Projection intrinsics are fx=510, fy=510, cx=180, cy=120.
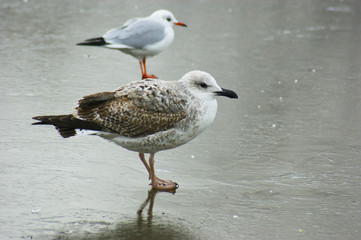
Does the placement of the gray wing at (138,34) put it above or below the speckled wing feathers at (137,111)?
below

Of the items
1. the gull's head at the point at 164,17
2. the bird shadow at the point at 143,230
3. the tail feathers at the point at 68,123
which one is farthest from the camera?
the gull's head at the point at 164,17

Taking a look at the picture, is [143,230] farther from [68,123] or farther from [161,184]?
[68,123]

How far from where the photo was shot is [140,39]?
849cm

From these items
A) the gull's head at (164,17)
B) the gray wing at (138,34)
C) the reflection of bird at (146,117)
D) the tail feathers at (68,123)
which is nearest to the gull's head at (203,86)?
the reflection of bird at (146,117)

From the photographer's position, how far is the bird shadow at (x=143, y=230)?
367 centimetres

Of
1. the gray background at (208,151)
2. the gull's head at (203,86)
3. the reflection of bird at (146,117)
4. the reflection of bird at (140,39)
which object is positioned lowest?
the gray background at (208,151)

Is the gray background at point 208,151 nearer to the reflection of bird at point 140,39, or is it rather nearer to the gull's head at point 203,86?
the reflection of bird at point 140,39

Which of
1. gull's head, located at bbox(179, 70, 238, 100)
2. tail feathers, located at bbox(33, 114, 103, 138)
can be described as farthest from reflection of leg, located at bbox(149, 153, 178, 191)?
gull's head, located at bbox(179, 70, 238, 100)

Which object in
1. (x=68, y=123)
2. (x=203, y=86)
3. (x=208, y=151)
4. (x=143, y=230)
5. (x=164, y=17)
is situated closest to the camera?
(x=143, y=230)

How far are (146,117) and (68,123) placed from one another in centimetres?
69

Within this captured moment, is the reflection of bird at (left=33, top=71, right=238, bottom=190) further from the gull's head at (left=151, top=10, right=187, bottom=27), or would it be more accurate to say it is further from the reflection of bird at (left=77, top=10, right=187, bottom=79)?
the gull's head at (left=151, top=10, right=187, bottom=27)

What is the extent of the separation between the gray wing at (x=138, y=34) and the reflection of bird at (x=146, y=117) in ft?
12.9

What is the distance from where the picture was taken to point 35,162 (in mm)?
4977

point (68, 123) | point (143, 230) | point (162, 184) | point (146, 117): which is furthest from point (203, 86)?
point (143, 230)
